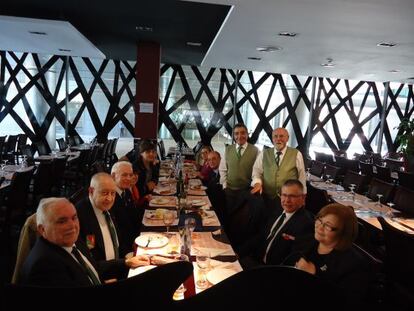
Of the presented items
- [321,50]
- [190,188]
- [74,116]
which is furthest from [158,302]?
[74,116]

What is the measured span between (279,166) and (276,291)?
3.12m

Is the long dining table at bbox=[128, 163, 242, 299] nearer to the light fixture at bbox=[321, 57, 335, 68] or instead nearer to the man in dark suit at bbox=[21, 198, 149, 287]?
the man in dark suit at bbox=[21, 198, 149, 287]

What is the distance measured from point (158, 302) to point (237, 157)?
3621 mm

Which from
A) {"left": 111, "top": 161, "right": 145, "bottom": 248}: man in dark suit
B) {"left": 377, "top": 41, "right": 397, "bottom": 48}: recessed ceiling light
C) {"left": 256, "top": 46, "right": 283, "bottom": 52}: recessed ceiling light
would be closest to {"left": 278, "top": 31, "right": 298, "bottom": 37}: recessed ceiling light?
{"left": 256, "top": 46, "right": 283, "bottom": 52}: recessed ceiling light

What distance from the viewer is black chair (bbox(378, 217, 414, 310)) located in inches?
96.6

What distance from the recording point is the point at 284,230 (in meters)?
2.67

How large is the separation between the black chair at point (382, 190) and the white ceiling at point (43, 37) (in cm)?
522

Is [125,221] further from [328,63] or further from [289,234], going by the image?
[328,63]

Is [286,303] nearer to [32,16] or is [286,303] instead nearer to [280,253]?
[280,253]

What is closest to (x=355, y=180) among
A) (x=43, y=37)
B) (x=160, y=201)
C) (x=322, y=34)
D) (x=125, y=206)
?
(x=322, y=34)

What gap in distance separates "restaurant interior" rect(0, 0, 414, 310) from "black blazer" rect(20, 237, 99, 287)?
0.32 m

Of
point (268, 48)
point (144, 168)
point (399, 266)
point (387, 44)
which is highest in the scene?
point (268, 48)

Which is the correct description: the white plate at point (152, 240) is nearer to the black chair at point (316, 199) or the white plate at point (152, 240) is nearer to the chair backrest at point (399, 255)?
the chair backrest at point (399, 255)

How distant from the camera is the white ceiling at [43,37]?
18.1 ft
